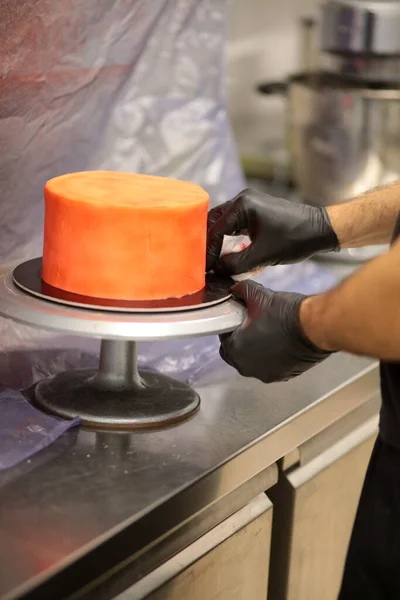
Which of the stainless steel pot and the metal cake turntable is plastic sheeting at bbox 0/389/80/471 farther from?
the stainless steel pot

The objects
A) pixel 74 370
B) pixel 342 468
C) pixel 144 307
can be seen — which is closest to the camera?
pixel 144 307

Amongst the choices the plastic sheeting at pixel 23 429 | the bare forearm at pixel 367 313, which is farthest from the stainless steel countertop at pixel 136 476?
the bare forearm at pixel 367 313

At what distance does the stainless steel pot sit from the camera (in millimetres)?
1867

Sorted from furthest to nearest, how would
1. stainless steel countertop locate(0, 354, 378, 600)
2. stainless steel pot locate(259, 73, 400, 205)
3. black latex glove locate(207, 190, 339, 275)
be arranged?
stainless steel pot locate(259, 73, 400, 205) < black latex glove locate(207, 190, 339, 275) < stainless steel countertop locate(0, 354, 378, 600)

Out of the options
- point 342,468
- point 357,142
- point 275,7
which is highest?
point 275,7

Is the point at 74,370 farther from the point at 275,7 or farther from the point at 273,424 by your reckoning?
the point at 275,7

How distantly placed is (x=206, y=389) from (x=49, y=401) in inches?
9.6

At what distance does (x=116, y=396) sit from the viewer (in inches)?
46.2

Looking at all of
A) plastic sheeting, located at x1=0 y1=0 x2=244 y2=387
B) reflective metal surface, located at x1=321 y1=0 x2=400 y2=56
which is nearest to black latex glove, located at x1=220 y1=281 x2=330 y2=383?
plastic sheeting, located at x1=0 y1=0 x2=244 y2=387

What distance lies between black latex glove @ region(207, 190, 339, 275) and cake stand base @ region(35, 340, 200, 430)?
18 centimetres

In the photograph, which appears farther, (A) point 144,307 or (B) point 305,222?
(B) point 305,222

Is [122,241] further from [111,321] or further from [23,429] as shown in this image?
[23,429]

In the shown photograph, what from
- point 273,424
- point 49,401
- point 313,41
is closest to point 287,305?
point 273,424

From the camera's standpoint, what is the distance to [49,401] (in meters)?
1.15
